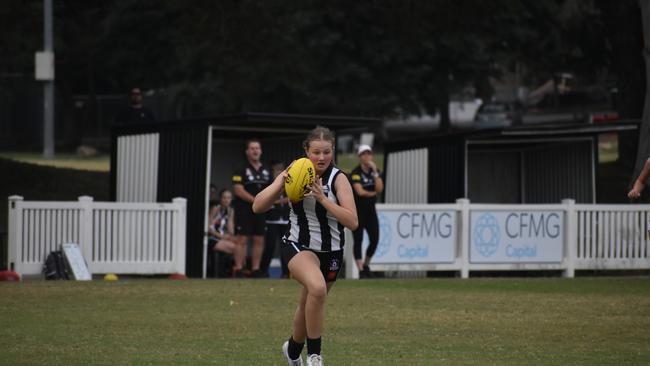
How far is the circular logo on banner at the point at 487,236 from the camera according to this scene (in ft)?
68.1

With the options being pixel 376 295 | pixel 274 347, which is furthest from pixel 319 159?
pixel 376 295

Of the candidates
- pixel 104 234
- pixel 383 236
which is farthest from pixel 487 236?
pixel 104 234

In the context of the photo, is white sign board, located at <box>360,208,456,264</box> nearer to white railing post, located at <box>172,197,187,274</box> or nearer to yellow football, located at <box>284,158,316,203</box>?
white railing post, located at <box>172,197,187,274</box>

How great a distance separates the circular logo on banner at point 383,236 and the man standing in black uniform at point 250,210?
6.38ft

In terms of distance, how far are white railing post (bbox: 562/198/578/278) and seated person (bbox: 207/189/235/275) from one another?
19.0ft

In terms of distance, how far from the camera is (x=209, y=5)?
27.0 metres

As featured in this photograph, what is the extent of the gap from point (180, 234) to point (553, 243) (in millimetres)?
6461

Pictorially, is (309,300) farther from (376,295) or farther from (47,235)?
(47,235)

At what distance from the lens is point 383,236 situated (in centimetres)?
2042

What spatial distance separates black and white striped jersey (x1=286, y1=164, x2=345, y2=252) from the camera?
968 centimetres

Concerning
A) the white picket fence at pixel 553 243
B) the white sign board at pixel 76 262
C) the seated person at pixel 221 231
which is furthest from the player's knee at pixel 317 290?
the seated person at pixel 221 231

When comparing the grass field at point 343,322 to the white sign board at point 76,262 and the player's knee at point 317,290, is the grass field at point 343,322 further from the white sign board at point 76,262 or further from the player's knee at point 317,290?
the player's knee at point 317,290

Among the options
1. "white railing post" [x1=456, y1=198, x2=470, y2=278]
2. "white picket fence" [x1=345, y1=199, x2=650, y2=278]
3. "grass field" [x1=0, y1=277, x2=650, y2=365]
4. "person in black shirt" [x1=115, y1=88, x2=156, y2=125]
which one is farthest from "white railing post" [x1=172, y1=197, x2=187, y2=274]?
"person in black shirt" [x1=115, y1=88, x2=156, y2=125]

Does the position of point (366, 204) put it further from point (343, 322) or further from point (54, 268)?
point (343, 322)
